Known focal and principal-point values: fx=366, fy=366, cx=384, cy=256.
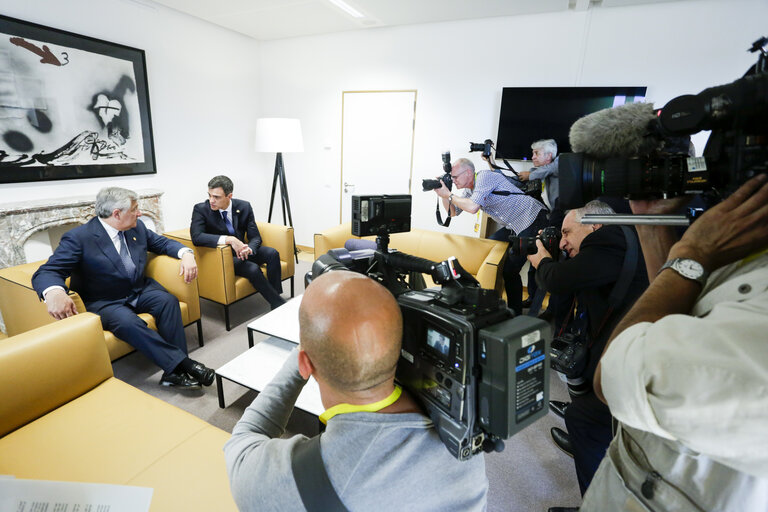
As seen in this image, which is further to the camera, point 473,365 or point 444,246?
point 444,246

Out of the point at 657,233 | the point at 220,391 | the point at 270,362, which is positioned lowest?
the point at 220,391

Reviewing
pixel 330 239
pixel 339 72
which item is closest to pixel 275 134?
pixel 339 72

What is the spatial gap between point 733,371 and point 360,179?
14.5ft

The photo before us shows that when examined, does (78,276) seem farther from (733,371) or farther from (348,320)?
(733,371)

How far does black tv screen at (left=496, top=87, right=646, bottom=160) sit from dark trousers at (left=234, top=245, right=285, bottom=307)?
2.47 m

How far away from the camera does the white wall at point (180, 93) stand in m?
3.01

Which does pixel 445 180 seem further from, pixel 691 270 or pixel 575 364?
pixel 691 270

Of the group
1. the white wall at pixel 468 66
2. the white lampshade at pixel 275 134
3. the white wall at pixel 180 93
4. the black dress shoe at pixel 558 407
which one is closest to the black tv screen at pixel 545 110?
the white wall at pixel 468 66

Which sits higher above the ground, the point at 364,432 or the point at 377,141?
the point at 377,141

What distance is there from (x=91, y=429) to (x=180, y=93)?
365 centimetres

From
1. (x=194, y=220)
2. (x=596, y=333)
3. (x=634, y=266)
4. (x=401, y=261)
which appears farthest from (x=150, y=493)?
(x=194, y=220)

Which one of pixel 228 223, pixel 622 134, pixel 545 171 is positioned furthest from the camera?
pixel 228 223

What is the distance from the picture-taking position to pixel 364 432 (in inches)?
25.3

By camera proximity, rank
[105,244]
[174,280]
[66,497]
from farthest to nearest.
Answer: [174,280], [105,244], [66,497]
